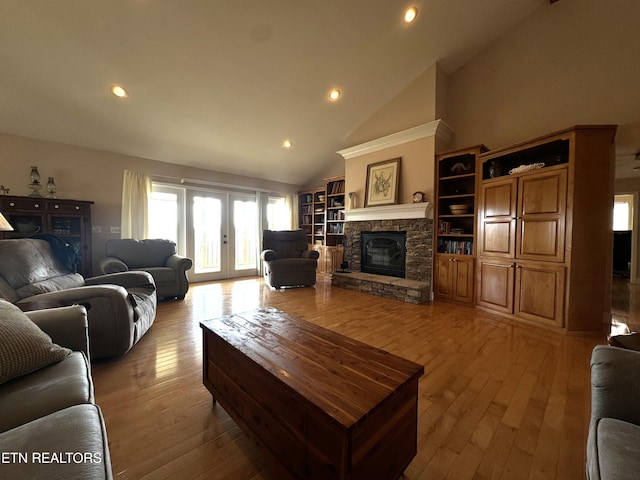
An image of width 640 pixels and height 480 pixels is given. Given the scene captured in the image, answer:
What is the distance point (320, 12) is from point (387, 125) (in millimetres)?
2073

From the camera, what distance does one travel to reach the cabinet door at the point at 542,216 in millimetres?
2658

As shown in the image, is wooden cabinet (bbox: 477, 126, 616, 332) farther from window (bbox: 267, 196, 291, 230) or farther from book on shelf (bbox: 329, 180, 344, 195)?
window (bbox: 267, 196, 291, 230)

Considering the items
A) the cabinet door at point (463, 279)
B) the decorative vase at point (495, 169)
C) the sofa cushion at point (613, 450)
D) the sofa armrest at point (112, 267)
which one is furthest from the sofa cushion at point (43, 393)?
the decorative vase at point (495, 169)

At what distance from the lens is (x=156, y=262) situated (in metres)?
3.83

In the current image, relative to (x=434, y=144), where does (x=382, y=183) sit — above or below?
below

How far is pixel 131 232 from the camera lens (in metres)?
4.25

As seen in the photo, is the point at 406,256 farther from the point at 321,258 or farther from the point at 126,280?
the point at 126,280

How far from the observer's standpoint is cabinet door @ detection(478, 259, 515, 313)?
10.0ft

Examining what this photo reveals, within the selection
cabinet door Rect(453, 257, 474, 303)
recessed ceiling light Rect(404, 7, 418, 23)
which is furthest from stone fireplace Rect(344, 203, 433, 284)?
recessed ceiling light Rect(404, 7, 418, 23)

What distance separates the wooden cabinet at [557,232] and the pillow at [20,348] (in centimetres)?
400

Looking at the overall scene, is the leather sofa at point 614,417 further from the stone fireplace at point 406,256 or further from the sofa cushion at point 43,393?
the stone fireplace at point 406,256

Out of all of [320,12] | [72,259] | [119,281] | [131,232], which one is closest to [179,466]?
[119,281]

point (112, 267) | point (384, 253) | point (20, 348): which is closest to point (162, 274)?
point (112, 267)

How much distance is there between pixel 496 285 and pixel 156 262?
4.85 meters
